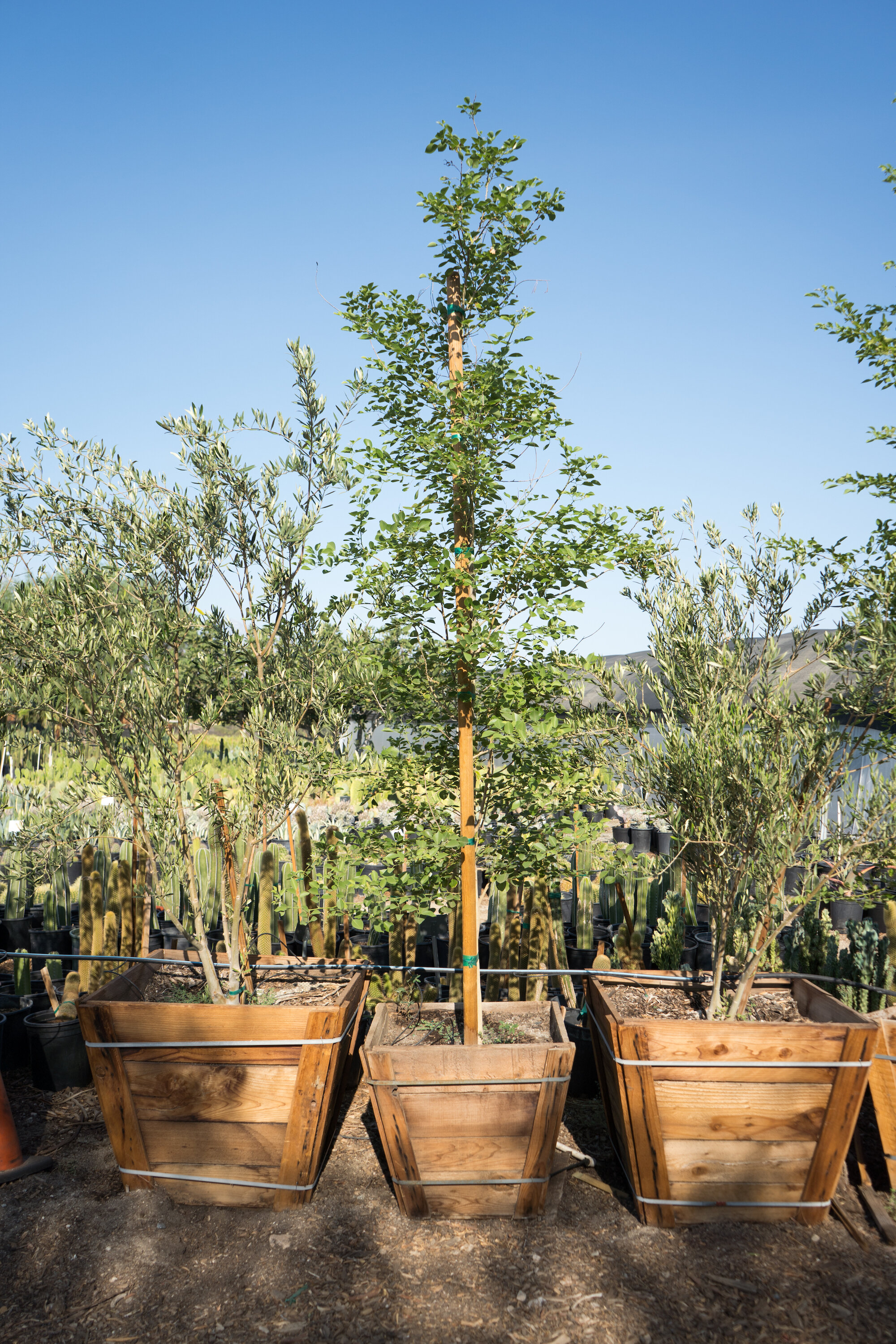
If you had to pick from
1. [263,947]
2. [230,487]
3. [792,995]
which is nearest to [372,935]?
[263,947]

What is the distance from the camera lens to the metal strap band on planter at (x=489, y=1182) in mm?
3184

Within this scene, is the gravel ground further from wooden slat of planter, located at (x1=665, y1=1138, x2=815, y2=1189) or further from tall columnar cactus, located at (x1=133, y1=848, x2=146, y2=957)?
tall columnar cactus, located at (x1=133, y1=848, x2=146, y2=957)

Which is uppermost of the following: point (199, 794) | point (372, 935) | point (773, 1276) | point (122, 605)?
point (122, 605)

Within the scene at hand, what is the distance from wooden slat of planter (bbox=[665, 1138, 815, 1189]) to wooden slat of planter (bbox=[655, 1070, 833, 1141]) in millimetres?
33

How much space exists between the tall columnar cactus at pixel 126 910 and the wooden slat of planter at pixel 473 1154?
8.68 ft

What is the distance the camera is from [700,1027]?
308 centimetres

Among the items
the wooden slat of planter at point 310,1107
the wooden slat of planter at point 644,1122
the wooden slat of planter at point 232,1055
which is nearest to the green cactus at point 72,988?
the wooden slat of planter at point 232,1055

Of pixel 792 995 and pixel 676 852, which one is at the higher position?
pixel 676 852

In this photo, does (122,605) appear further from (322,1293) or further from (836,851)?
(836,851)

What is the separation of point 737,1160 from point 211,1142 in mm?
2051

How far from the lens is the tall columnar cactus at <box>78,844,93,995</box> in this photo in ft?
16.1

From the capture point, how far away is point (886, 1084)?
10.6 feet

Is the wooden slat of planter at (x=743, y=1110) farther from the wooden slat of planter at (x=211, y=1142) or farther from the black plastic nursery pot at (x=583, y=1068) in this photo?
the wooden slat of planter at (x=211, y=1142)

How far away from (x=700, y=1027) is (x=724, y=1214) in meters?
A: 0.78
